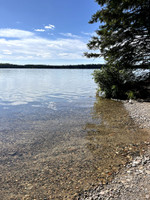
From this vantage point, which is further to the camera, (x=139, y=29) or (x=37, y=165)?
(x=139, y=29)

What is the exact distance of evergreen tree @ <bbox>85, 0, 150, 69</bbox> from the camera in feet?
43.7

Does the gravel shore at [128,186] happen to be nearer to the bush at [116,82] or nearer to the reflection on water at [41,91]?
the reflection on water at [41,91]

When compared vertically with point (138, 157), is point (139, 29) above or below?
above

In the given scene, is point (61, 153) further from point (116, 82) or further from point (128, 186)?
point (116, 82)

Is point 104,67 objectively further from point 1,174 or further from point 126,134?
point 1,174

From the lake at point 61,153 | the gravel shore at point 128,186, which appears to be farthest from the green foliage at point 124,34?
the gravel shore at point 128,186

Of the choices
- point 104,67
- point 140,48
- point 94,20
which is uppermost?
point 94,20

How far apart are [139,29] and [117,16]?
2462mm

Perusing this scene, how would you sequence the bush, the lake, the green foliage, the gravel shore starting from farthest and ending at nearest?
1. the bush
2. the green foliage
3. the lake
4. the gravel shore

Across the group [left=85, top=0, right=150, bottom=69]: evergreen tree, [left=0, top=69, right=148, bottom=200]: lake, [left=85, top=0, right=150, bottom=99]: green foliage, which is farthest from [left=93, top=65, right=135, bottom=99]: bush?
[left=0, top=69, right=148, bottom=200]: lake

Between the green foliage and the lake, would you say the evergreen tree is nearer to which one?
the green foliage

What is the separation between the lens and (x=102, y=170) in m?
5.65

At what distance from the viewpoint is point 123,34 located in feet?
48.7

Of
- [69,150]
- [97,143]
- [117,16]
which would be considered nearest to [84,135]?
[97,143]
